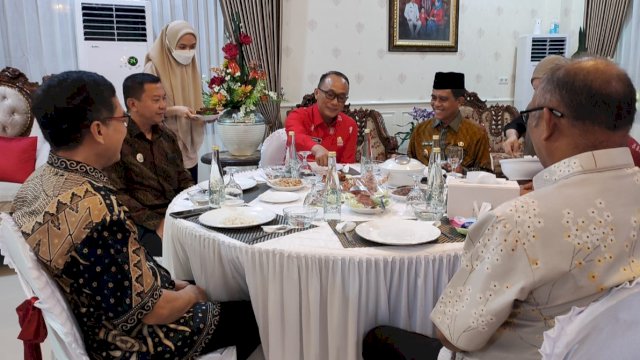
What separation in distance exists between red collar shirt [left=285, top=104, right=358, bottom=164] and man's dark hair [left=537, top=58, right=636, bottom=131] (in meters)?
2.45

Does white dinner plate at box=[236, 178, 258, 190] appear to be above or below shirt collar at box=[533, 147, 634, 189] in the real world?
below

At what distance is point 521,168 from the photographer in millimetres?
2072

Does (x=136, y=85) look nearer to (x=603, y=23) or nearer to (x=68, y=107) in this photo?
(x=68, y=107)

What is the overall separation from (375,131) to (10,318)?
3.24 m

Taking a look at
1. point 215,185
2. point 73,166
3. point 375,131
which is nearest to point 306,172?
point 215,185

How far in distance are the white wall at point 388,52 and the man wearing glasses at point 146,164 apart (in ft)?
7.65

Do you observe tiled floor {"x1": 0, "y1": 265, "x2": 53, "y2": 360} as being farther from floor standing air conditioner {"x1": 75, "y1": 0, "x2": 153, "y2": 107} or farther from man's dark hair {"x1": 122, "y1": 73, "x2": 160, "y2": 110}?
floor standing air conditioner {"x1": 75, "y1": 0, "x2": 153, "y2": 107}

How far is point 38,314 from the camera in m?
1.32

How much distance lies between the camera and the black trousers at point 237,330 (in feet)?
5.41

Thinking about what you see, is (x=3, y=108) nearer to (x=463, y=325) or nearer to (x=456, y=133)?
(x=456, y=133)

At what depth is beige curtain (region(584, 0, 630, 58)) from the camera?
5.58 meters

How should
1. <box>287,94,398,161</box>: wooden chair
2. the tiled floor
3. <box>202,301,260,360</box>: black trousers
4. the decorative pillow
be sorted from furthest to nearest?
1. <box>287,94,398,161</box>: wooden chair
2. the decorative pillow
3. the tiled floor
4. <box>202,301,260,360</box>: black trousers

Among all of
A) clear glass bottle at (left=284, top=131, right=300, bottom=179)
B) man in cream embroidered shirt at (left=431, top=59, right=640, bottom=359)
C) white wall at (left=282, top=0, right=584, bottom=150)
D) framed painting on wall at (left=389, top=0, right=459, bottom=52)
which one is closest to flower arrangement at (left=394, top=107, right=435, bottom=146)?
white wall at (left=282, top=0, right=584, bottom=150)

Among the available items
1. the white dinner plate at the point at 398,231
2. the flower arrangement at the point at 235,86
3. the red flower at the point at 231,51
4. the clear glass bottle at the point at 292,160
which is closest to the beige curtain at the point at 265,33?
the flower arrangement at the point at 235,86
